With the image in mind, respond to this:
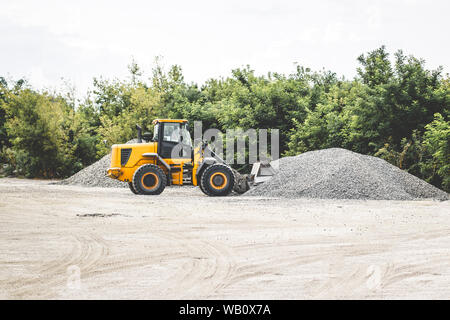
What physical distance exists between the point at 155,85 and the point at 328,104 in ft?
72.5

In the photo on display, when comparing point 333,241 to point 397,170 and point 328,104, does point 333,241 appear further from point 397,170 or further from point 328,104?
point 328,104

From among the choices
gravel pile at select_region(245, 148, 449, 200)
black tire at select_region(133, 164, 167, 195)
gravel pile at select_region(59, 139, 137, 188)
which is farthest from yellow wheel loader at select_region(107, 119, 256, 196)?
gravel pile at select_region(59, 139, 137, 188)

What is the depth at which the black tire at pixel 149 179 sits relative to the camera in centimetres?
1909

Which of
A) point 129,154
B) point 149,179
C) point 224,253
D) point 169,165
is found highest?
point 129,154

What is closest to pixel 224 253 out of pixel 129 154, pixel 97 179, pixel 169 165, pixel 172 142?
pixel 169 165

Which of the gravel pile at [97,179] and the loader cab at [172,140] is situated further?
the gravel pile at [97,179]

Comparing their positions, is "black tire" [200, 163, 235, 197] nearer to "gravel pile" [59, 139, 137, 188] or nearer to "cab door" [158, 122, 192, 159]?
"cab door" [158, 122, 192, 159]

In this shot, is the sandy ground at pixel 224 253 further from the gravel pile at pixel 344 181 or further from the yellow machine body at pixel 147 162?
the yellow machine body at pixel 147 162

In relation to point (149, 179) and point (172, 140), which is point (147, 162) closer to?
point (149, 179)

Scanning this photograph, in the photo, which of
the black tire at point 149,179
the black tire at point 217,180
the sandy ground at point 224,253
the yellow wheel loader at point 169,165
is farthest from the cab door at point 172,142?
the sandy ground at point 224,253

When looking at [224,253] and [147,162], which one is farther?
[147,162]

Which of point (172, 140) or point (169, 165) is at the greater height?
point (172, 140)

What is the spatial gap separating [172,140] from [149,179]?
1.76 meters

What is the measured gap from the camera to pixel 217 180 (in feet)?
62.8
